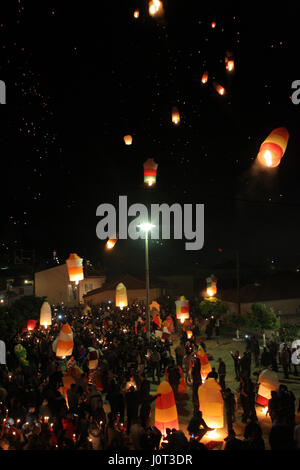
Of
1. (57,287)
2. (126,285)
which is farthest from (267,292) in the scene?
(57,287)

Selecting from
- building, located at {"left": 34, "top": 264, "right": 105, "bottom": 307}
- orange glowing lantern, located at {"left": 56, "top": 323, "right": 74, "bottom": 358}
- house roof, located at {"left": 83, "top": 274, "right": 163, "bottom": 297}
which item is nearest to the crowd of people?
orange glowing lantern, located at {"left": 56, "top": 323, "right": 74, "bottom": 358}

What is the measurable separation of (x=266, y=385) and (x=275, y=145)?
5912 millimetres

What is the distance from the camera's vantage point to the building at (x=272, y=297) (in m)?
26.4

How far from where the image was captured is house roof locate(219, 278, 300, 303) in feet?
87.0

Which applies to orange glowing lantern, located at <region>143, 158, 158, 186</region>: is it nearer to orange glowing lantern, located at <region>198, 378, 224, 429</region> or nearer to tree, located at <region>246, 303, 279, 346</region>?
orange glowing lantern, located at <region>198, 378, 224, 429</region>

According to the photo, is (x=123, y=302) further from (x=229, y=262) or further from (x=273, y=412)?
(x=229, y=262)

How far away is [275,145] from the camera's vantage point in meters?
6.13

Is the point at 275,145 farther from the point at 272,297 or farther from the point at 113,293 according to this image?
the point at 113,293

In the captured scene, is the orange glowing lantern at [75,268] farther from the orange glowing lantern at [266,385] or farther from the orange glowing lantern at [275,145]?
the orange glowing lantern at [275,145]

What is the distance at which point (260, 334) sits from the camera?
19.6 meters

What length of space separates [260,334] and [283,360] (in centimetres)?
721

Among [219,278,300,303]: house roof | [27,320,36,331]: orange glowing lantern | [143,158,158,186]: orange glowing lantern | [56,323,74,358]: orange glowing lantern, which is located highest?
[143,158,158,186]: orange glowing lantern

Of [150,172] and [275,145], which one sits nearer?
[275,145]

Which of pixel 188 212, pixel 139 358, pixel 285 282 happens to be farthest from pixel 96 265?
pixel 139 358
